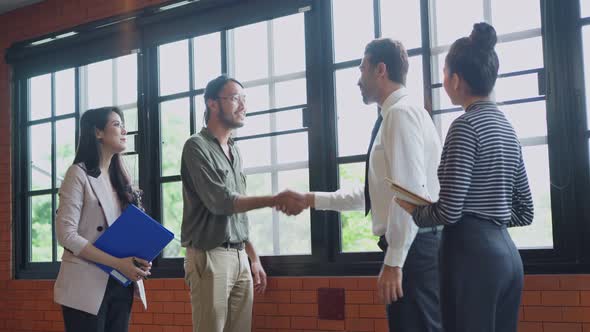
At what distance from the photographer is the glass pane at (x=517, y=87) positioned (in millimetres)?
3394

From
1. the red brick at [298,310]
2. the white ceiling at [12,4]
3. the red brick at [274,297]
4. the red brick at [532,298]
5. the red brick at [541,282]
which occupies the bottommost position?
the red brick at [298,310]

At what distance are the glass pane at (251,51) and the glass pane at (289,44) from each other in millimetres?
92

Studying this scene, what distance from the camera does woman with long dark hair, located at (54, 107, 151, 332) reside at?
2804 mm

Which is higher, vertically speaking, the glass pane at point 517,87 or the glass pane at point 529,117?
the glass pane at point 517,87

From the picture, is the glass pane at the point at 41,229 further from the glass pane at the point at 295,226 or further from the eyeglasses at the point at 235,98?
the eyeglasses at the point at 235,98

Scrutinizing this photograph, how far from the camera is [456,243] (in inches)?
78.7

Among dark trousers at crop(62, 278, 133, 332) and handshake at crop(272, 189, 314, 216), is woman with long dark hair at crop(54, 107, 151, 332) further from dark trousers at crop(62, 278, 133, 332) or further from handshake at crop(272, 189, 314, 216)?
handshake at crop(272, 189, 314, 216)

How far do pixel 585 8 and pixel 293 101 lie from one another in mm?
1685

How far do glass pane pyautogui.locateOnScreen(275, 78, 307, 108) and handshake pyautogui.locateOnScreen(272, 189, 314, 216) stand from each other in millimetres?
1067

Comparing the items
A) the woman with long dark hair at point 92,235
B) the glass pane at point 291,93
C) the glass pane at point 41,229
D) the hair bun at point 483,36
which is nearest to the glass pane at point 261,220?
the glass pane at point 291,93

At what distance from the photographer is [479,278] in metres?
1.93

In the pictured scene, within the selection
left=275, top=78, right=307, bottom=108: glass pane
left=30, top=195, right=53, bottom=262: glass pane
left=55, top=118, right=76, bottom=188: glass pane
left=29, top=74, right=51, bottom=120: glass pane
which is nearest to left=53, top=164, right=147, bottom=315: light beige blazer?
left=275, top=78, right=307, bottom=108: glass pane

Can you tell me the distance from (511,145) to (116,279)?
1642 millimetres

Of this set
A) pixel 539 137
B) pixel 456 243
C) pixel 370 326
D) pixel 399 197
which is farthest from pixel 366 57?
pixel 370 326
